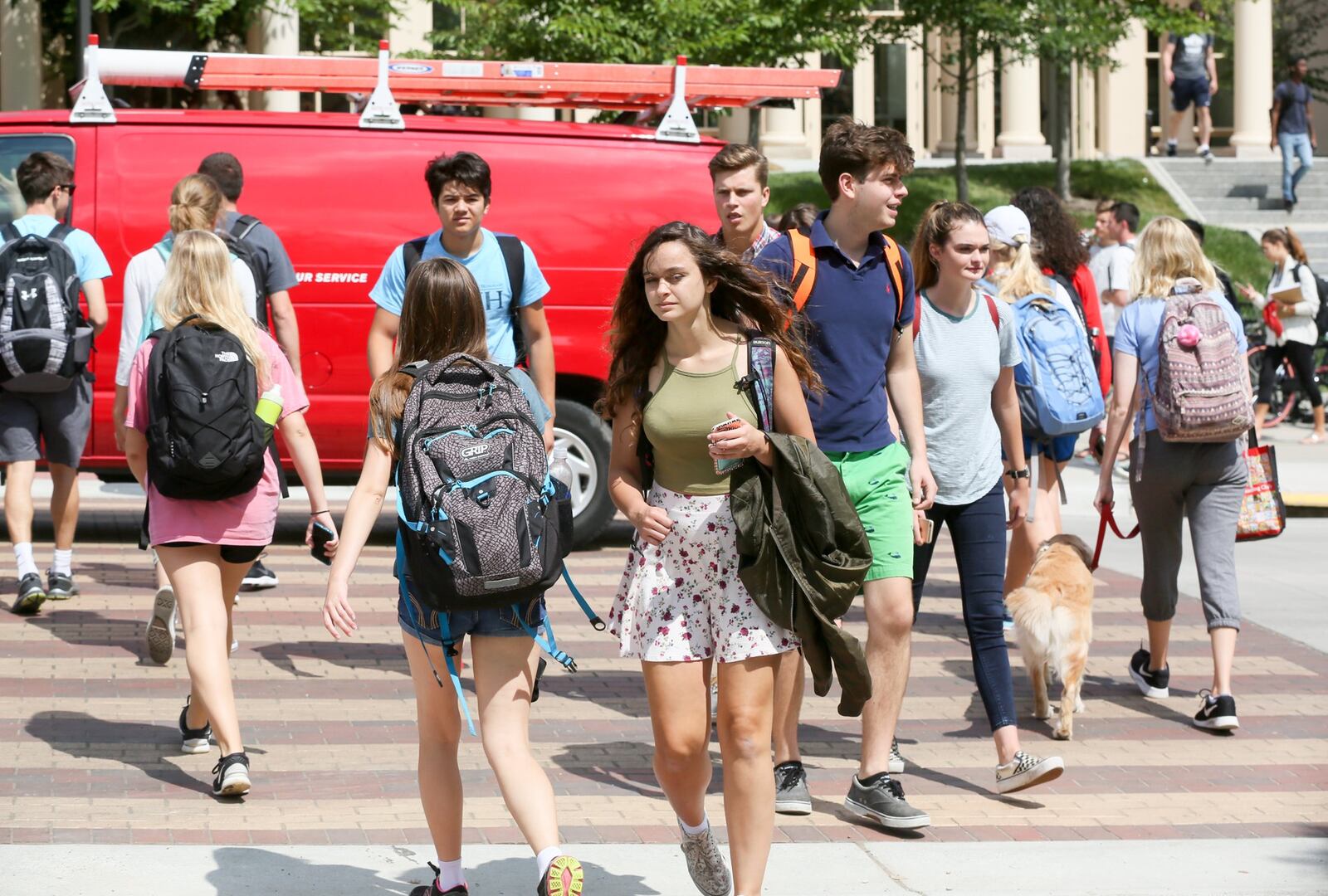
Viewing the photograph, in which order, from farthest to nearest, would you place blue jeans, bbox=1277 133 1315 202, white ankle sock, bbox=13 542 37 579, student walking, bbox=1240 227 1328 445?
blue jeans, bbox=1277 133 1315 202, student walking, bbox=1240 227 1328 445, white ankle sock, bbox=13 542 37 579

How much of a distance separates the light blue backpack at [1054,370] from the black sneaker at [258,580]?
4.00 meters

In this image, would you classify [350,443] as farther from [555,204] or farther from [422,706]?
[422,706]

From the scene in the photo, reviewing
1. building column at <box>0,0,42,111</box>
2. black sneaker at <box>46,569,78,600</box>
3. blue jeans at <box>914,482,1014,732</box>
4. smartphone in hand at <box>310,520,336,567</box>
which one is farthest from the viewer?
building column at <box>0,0,42,111</box>

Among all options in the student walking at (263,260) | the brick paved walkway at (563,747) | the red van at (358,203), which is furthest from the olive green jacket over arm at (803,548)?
the red van at (358,203)

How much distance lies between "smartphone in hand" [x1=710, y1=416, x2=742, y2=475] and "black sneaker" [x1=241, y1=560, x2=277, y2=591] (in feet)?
17.5

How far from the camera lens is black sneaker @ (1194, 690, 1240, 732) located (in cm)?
705

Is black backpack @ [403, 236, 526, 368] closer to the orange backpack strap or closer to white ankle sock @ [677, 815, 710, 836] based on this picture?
the orange backpack strap

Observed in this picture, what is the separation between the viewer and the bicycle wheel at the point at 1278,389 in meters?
17.3

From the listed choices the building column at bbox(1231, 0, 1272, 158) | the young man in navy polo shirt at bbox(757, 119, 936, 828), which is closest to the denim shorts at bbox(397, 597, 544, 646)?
the young man in navy polo shirt at bbox(757, 119, 936, 828)

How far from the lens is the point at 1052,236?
862cm

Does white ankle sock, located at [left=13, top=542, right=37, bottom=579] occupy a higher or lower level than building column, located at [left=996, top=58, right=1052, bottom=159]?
lower

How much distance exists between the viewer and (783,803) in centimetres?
591

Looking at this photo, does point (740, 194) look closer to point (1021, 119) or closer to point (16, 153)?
point (16, 153)

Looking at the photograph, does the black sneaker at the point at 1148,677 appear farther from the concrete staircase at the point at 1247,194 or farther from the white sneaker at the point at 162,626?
the concrete staircase at the point at 1247,194
